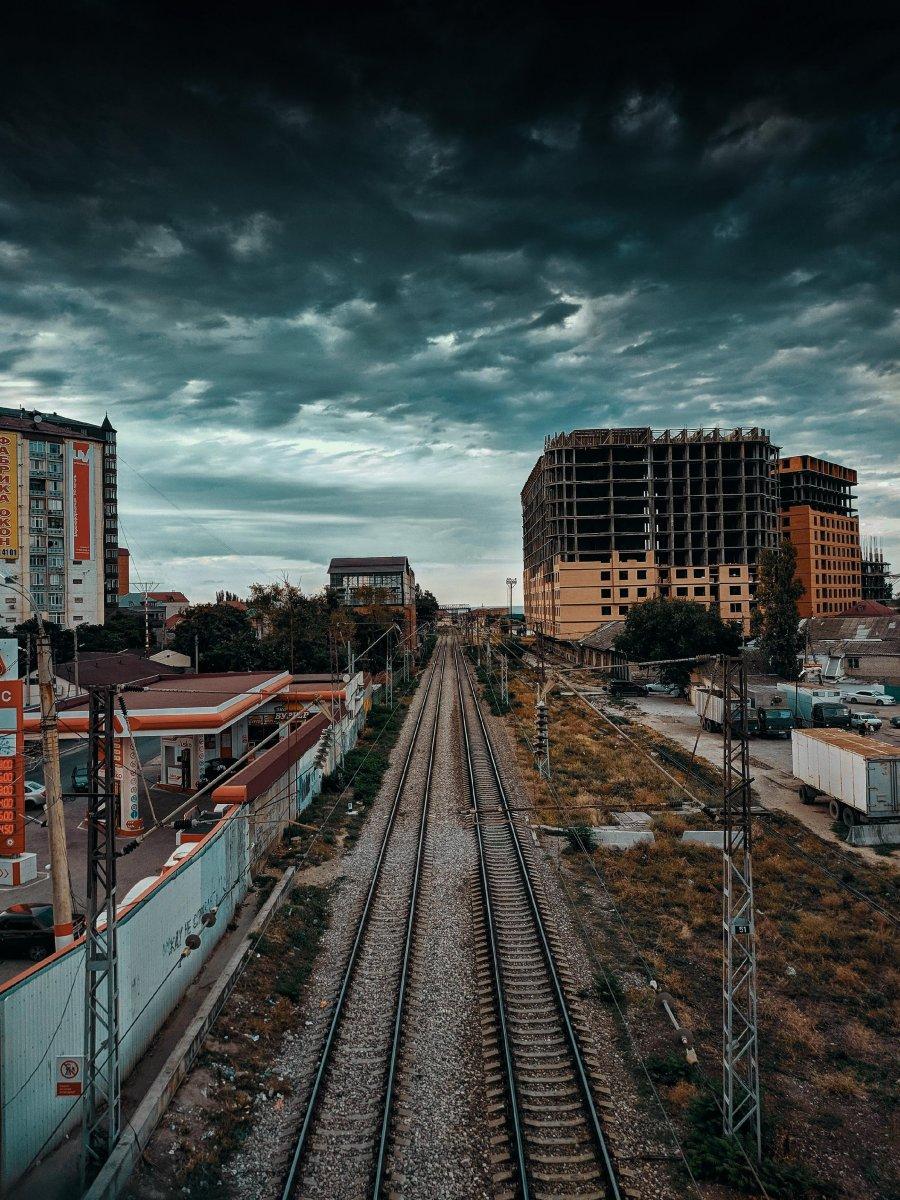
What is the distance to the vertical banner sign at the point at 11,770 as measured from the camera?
1839cm

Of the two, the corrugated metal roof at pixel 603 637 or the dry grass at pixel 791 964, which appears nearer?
the dry grass at pixel 791 964

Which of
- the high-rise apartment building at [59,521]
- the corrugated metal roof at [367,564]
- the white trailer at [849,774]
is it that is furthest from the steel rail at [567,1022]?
the corrugated metal roof at [367,564]

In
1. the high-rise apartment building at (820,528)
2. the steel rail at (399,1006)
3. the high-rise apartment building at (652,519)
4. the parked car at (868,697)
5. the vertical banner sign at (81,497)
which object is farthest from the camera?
the high-rise apartment building at (820,528)

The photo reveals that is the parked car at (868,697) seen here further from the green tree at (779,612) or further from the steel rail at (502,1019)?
the steel rail at (502,1019)

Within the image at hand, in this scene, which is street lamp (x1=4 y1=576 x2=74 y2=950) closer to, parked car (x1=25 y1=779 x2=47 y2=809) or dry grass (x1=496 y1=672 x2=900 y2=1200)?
dry grass (x1=496 y1=672 x2=900 y2=1200)

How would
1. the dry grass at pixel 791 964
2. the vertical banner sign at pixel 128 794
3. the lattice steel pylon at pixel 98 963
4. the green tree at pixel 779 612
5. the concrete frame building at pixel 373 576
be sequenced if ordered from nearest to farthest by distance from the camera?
1. the lattice steel pylon at pixel 98 963
2. the dry grass at pixel 791 964
3. the vertical banner sign at pixel 128 794
4. the green tree at pixel 779 612
5. the concrete frame building at pixel 373 576

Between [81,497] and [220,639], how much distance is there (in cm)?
2708

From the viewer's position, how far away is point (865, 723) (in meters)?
40.2

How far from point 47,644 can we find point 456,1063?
9.82 metres

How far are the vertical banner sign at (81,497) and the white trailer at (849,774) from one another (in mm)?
75434

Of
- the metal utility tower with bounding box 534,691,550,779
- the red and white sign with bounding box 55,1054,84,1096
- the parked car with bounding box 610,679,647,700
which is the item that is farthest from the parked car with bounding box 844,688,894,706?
the red and white sign with bounding box 55,1054,84,1096

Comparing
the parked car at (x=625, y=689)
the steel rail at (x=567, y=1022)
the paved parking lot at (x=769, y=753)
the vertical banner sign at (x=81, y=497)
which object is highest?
the vertical banner sign at (x=81, y=497)

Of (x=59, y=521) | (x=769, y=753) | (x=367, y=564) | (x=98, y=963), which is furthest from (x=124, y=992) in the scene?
(x=367, y=564)

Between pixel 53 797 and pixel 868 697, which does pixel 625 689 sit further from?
pixel 53 797
